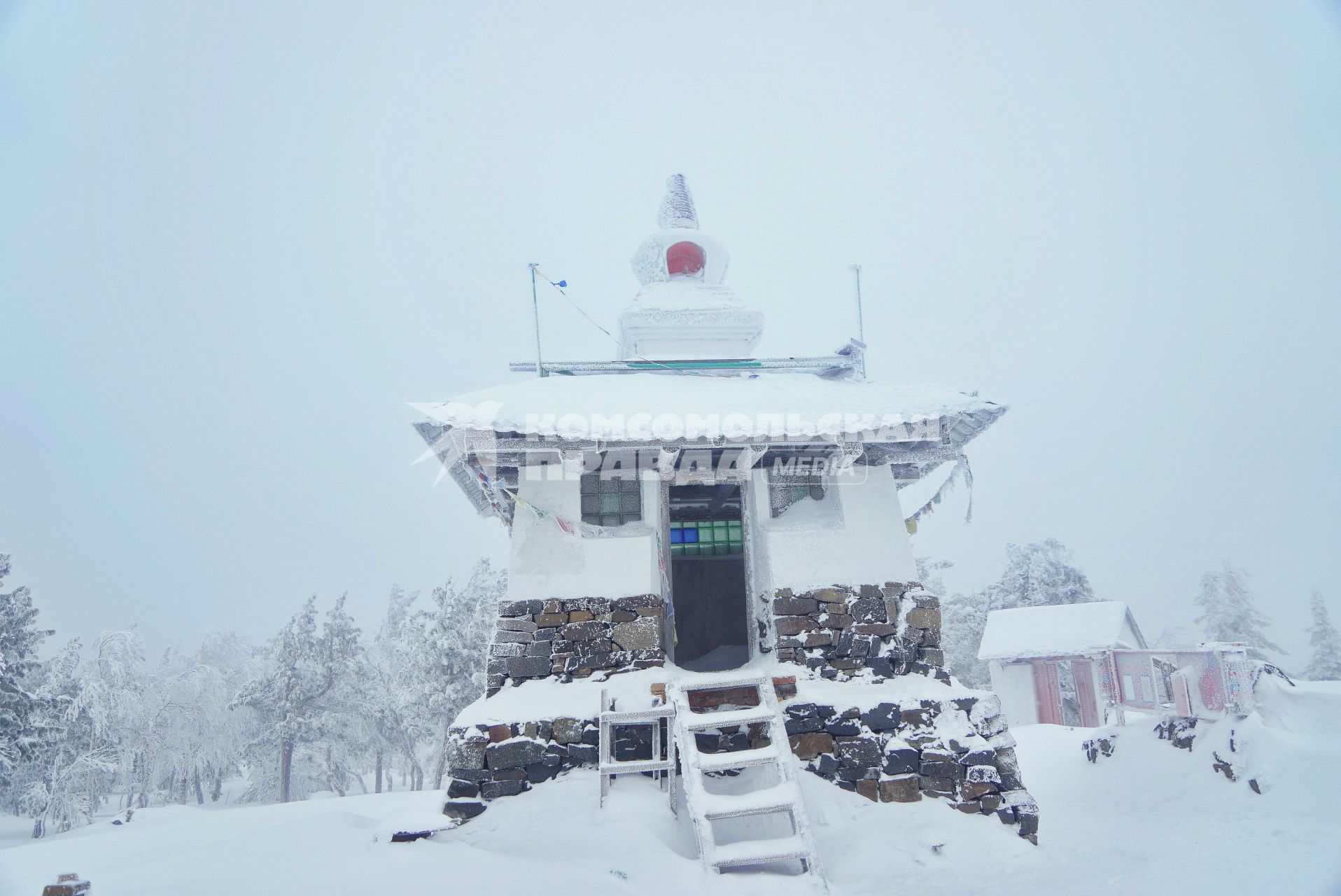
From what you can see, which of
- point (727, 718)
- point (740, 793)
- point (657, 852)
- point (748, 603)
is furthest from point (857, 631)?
point (657, 852)

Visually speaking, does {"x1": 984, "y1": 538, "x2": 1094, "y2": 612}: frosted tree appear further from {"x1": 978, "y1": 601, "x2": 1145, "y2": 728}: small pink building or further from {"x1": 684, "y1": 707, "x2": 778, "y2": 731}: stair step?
{"x1": 684, "y1": 707, "x2": 778, "y2": 731}: stair step

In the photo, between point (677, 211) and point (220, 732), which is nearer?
point (677, 211)

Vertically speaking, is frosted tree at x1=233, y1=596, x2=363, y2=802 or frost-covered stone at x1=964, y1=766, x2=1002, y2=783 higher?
frost-covered stone at x1=964, y1=766, x2=1002, y2=783

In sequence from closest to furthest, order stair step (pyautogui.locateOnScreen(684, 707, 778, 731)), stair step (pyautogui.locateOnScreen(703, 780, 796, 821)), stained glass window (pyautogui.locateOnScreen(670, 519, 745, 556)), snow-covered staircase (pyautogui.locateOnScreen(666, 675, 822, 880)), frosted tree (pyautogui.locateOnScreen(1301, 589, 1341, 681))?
1. snow-covered staircase (pyautogui.locateOnScreen(666, 675, 822, 880))
2. stair step (pyautogui.locateOnScreen(703, 780, 796, 821))
3. stair step (pyautogui.locateOnScreen(684, 707, 778, 731))
4. stained glass window (pyautogui.locateOnScreen(670, 519, 745, 556))
5. frosted tree (pyautogui.locateOnScreen(1301, 589, 1341, 681))

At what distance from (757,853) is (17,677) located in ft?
83.3

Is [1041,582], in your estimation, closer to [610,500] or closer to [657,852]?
[610,500]

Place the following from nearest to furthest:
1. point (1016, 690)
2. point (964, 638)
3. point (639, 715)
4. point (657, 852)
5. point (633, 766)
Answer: point (657, 852) → point (633, 766) → point (639, 715) → point (1016, 690) → point (964, 638)

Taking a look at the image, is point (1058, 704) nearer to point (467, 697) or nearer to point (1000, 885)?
point (467, 697)

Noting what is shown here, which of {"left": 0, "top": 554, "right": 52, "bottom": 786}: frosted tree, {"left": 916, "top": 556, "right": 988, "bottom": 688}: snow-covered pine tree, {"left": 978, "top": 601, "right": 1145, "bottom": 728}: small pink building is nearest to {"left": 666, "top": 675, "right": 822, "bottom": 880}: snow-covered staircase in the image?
{"left": 978, "top": 601, "right": 1145, "bottom": 728}: small pink building

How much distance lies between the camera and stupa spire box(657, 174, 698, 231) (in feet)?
49.1

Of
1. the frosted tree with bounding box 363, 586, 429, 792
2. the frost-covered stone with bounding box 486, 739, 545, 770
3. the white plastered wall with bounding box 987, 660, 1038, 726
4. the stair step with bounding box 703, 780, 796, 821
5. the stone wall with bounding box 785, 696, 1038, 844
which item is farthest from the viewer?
the frosted tree with bounding box 363, 586, 429, 792

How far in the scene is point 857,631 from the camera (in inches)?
325

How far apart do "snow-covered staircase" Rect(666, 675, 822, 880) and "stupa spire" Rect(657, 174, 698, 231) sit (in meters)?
10.4

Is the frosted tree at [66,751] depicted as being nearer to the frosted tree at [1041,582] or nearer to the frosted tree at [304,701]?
the frosted tree at [304,701]
